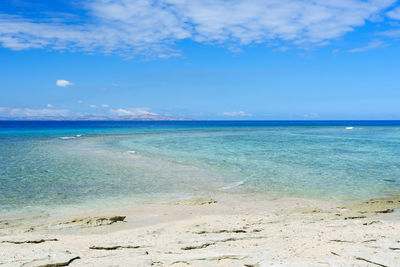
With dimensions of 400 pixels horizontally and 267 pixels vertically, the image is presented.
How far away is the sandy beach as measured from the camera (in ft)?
19.8

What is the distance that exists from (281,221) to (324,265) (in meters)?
3.64

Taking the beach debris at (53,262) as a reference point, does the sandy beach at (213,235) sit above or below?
below

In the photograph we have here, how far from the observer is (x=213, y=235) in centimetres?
773

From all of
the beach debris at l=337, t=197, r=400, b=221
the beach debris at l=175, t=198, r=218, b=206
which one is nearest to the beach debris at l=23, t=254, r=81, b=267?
the beach debris at l=175, t=198, r=218, b=206

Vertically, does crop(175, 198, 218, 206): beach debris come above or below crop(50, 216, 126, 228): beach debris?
below

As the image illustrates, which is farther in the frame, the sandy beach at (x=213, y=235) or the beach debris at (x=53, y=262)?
the sandy beach at (x=213, y=235)

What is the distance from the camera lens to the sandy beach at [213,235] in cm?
602

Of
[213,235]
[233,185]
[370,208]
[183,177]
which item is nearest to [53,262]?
[213,235]

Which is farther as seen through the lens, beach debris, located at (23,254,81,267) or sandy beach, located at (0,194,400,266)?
sandy beach, located at (0,194,400,266)

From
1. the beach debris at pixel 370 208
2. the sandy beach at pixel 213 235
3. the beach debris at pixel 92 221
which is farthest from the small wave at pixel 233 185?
the beach debris at pixel 92 221

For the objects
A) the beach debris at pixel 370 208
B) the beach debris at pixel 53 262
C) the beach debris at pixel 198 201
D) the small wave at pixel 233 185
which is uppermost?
the beach debris at pixel 53 262

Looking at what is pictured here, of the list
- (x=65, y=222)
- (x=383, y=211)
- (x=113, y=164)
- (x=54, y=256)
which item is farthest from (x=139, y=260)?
(x=113, y=164)

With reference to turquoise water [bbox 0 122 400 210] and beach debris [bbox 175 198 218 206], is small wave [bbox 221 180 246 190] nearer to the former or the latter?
turquoise water [bbox 0 122 400 210]

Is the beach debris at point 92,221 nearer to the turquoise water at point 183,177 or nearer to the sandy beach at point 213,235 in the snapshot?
the sandy beach at point 213,235
